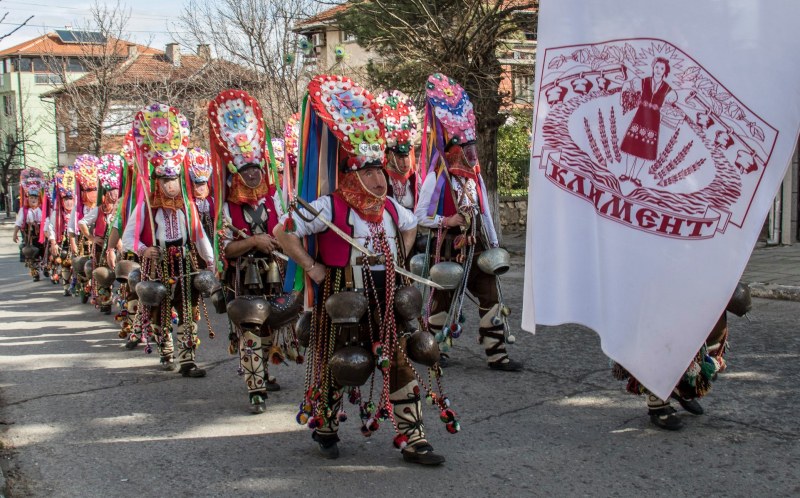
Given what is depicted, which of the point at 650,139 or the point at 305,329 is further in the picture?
the point at 305,329

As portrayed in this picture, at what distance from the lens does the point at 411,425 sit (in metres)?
4.70

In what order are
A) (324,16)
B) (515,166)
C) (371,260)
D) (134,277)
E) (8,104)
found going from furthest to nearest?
(8,104) → (515,166) → (324,16) → (134,277) → (371,260)

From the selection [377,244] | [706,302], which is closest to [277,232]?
[377,244]

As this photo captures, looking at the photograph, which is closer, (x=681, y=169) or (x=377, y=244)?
(x=681, y=169)

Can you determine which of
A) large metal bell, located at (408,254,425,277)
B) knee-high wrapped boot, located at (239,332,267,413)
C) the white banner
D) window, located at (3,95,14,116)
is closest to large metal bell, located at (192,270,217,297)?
knee-high wrapped boot, located at (239,332,267,413)

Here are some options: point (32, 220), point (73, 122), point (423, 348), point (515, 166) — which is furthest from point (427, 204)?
point (73, 122)

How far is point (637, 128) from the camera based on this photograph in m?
3.59

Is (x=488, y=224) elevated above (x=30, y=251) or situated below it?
above

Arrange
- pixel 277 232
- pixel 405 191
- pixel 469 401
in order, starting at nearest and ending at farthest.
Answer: pixel 277 232
pixel 469 401
pixel 405 191

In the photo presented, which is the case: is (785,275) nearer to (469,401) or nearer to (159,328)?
(469,401)

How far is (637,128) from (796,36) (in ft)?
2.25

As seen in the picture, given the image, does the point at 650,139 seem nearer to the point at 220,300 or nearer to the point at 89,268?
the point at 220,300

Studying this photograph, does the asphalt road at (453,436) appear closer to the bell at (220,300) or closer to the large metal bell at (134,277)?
the bell at (220,300)

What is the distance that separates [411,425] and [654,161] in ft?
6.66
